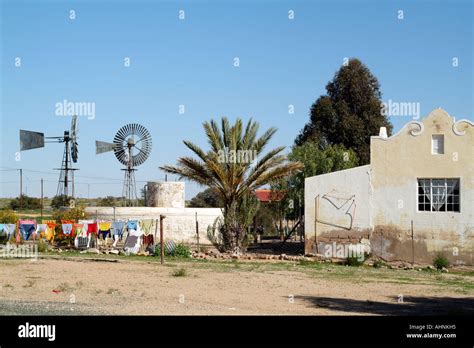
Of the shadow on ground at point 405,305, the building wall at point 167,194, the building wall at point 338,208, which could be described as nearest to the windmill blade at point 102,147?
the building wall at point 167,194

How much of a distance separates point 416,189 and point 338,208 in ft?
11.3

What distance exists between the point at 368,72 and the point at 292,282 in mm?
40487

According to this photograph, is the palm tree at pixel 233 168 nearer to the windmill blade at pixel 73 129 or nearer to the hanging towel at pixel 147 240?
the hanging towel at pixel 147 240

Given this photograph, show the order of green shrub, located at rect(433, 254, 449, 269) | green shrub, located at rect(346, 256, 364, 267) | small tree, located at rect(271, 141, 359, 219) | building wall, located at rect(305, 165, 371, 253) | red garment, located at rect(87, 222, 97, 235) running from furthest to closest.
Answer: small tree, located at rect(271, 141, 359, 219)
red garment, located at rect(87, 222, 97, 235)
building wall, located at rect(305, 165, 371, 253)
green shrub, located at rect(433, 254, 449, 269)
green shrub, located at rect(346, 256, 364, 267)

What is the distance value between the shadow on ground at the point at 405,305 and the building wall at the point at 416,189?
1103 centimetres

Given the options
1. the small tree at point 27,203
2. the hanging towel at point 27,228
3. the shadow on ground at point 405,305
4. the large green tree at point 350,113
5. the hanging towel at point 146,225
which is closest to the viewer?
the shadow on ground at point 405,305

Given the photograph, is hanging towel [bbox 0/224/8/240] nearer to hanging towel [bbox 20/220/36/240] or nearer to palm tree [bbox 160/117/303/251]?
hanging towel [bbox 20/220/36/240]

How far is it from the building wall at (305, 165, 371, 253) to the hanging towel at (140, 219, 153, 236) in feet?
30.4

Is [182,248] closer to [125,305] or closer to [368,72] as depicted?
[125,305]

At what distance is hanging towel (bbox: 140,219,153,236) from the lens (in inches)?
1403

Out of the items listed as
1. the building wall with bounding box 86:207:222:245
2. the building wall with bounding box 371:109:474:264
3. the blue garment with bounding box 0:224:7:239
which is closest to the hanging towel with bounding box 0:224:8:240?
the blue garment with bounding box 0:224:7:239

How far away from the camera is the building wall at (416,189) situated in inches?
1093

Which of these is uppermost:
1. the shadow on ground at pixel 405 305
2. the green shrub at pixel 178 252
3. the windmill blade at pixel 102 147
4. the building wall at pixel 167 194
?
the windmill blade at pixel 102 147

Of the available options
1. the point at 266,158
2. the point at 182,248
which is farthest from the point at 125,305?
the point at 266,158
